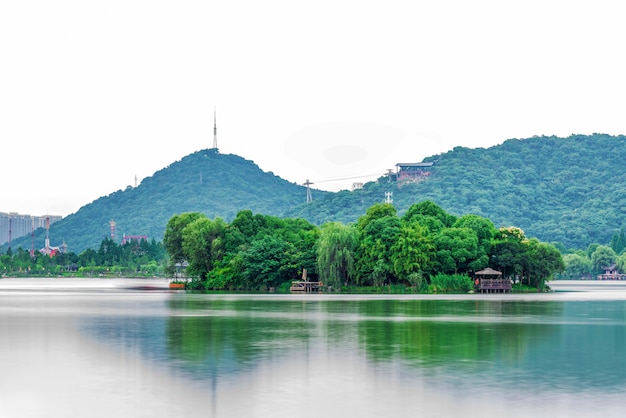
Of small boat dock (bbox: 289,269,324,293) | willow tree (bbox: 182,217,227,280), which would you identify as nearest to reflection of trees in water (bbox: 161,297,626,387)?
small boat dock (bbox: 289,269,324,293)

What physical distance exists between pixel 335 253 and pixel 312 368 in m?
55.1

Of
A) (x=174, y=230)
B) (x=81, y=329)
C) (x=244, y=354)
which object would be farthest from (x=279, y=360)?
(x=174, y=230)

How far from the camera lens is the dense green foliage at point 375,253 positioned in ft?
246

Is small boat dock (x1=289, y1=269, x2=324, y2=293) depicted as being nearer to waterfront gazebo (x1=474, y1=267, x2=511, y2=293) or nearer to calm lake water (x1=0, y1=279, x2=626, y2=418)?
waterfront gazebo (x1=474, y1=267, x2=511, y2=293)

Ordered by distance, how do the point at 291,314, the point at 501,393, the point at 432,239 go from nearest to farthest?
the point at 501,393 → the point at 291,314 → the point at 432,239

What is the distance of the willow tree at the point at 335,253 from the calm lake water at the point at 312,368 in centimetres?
3843

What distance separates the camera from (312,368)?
20.7 meters

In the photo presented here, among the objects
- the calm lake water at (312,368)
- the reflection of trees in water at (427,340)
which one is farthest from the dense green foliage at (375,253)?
the calm lake water at (312,368)

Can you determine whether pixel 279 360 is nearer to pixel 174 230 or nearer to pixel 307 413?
pixel 307 413

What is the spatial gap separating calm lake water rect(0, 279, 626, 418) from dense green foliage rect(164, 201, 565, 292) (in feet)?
124

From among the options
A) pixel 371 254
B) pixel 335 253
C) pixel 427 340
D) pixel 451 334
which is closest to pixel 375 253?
pixel 371 254

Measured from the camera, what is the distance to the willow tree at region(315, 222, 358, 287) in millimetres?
75781

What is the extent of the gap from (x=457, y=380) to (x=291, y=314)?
23.9m

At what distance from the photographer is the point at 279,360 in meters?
22.2
